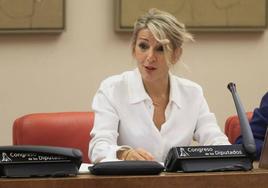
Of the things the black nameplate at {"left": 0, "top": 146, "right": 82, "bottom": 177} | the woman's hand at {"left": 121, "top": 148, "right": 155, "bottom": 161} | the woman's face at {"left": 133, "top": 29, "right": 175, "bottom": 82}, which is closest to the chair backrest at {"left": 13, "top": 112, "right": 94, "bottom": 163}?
the woman's face at {"left": 133, "top": 29, "right": 175, "bottom": 82}

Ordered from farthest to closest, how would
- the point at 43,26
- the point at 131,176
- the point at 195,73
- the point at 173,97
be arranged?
the point at 195,73 < the point at 43,26 < the point at 173,97 < the point at 131,176

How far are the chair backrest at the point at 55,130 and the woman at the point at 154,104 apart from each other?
252 mm

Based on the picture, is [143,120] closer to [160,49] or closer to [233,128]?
[160,49]

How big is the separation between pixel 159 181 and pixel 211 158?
0.22 metres

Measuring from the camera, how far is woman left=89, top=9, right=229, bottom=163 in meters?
2.60

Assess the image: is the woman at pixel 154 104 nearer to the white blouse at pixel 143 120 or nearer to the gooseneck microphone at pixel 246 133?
the white blouse at pixel 143 120

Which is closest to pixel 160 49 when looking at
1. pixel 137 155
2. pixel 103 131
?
pixel 103 131

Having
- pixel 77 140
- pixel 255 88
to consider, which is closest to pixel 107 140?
pixel 77 140

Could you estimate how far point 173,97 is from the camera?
8.90ft

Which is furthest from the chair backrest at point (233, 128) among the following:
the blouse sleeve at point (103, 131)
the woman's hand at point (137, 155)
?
the woman's hand at point (137, 155)

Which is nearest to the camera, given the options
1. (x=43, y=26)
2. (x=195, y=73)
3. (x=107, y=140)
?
→ (x=107, y=140)

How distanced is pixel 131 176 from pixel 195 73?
81.7 inches

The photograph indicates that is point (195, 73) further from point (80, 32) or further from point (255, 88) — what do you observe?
point (80, 32)

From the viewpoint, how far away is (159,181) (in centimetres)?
149
